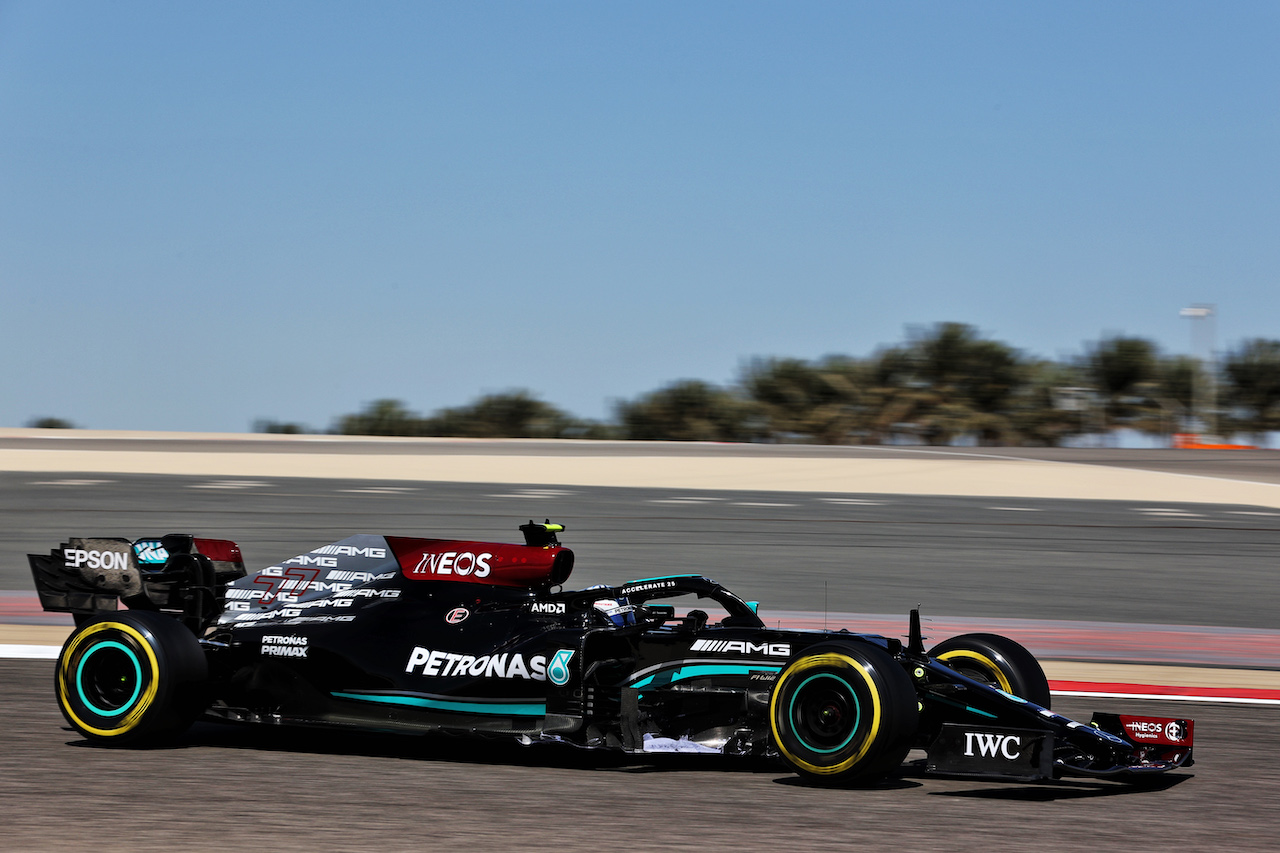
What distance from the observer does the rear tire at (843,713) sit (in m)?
5.95

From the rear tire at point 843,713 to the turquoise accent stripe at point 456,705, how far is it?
111 cm

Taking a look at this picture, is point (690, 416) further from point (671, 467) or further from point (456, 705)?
point (456, 705)

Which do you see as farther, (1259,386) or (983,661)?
(1259,386)

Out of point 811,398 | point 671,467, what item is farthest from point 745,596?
point 811,398

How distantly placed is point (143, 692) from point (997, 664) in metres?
3.95

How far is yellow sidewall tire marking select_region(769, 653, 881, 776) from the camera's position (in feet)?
19.5

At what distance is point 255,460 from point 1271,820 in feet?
123

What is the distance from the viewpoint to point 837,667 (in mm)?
6059

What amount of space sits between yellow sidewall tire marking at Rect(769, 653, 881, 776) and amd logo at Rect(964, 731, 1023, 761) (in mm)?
420

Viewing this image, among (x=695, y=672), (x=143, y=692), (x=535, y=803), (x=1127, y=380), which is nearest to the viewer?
(x=535, y=803)

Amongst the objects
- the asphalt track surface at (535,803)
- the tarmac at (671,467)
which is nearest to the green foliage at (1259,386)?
the tarmac at (671,467)

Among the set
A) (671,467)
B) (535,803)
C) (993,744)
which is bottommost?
(535,803)

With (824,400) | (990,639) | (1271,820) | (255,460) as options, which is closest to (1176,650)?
(990,639)

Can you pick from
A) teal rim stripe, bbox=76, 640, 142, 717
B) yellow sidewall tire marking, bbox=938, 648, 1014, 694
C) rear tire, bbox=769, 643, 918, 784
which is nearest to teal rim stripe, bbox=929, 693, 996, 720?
rear tire, bbox=769, 643, 918, 784
